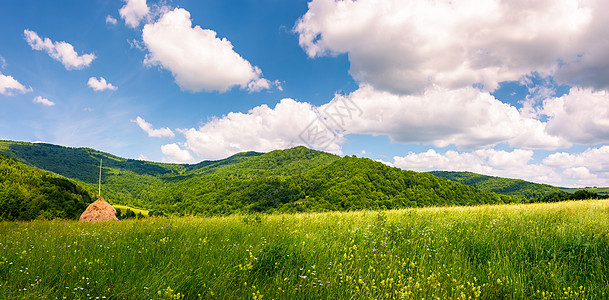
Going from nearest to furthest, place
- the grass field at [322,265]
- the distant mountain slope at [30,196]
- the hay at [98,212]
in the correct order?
the grass field at [322,265] → the hay at [98,212] → the distant mountain slope at [30,196]

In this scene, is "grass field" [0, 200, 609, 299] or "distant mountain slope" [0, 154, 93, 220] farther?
"distant mountain slope" [0, 154, 93, 220]

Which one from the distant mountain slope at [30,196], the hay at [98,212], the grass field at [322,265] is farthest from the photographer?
the distant mountain slope at [30,196]

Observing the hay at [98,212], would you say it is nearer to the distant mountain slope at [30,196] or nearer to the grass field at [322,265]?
the grass field at [322,265]

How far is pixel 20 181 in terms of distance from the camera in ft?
250

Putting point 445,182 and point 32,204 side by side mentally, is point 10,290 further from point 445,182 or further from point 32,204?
point 445,182

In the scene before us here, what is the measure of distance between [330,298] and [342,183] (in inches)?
4361

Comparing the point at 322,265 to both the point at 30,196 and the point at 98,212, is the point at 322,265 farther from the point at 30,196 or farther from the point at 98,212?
the point at 30,196

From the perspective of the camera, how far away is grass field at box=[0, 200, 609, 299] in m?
3.41

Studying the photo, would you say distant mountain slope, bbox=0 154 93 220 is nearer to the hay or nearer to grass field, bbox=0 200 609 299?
the hay

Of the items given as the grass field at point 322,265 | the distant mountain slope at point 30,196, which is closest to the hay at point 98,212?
the grass field at point 322,265

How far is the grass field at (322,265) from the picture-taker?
341 centimetres

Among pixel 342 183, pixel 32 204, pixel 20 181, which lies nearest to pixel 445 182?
pixel 342 183

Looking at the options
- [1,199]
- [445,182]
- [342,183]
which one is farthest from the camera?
[445,182]

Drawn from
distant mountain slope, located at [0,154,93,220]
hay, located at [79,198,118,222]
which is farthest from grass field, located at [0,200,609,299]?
distant mountain slope, located at [0,154,93,220]
